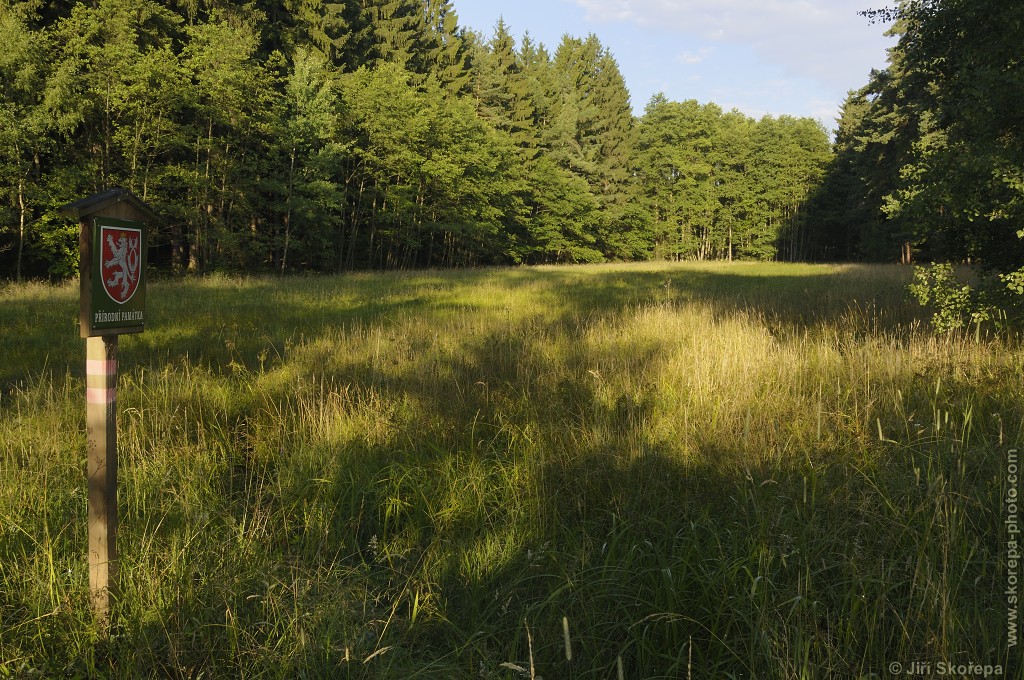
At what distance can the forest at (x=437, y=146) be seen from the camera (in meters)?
7.43

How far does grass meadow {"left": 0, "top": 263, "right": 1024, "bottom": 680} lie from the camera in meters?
2.15

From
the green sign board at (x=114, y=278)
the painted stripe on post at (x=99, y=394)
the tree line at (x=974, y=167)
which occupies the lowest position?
the painted stripe on post at (x=99, y=394)

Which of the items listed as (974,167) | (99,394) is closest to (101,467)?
(99,394)

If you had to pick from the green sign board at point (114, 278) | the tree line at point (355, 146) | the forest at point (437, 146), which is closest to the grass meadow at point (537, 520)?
the green sign board at point (114, 278)

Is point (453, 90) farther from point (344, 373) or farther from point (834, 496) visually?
point (834, 496)

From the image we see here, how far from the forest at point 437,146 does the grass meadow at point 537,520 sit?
332 centimetres

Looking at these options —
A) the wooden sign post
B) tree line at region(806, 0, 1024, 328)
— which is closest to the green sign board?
the wooden sign post

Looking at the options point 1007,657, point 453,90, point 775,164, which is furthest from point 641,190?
point 1007,657

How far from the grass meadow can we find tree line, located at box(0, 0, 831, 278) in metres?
18.0

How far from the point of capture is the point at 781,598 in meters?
2.34

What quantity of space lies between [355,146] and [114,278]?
1199 inches

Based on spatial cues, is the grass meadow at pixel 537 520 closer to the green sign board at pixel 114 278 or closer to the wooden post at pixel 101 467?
the wooden post at pixel 101 467

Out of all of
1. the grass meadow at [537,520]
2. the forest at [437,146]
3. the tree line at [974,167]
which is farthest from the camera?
the forest at [437,146]

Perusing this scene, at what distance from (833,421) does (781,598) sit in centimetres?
226
